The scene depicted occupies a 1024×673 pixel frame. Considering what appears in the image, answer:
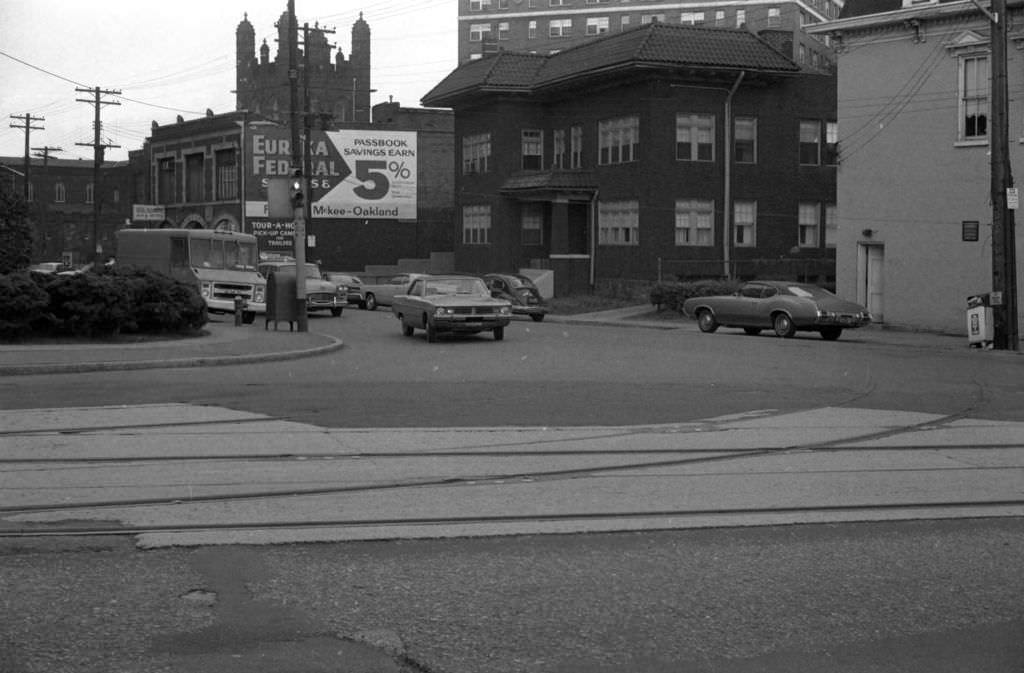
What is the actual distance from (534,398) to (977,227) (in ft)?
62.4

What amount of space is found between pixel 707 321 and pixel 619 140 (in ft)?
50.5

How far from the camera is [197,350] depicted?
22109 mm

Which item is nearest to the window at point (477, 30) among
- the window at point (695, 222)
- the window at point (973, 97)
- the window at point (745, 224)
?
the window at point (745, 224)

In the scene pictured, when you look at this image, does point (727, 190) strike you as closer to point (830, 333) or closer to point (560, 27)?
point (830, 333)

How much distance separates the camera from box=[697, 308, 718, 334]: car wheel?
107 feet

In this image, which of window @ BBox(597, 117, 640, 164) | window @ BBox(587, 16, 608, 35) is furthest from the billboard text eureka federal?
window @ BBox(587, 16, 608, 35)

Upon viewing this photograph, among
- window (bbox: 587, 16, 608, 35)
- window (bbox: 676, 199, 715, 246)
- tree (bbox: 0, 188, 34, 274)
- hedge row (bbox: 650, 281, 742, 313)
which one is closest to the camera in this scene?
tree (bbox: 0, 188, 34, 274)

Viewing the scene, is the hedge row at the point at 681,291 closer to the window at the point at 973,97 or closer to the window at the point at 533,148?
the window at the point at 973,97

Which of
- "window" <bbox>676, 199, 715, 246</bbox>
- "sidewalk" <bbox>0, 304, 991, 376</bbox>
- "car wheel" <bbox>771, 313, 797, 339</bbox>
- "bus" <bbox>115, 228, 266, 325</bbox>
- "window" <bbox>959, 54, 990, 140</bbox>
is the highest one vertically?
"window" <bbox>959, 54, 990, 140</bbox>

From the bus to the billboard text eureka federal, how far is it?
2956cm

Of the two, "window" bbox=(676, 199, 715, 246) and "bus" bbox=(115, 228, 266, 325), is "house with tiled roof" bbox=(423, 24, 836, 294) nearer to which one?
"window" bbox=(676, 199, 715, 246)

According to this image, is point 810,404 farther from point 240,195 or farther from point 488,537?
point 240,195

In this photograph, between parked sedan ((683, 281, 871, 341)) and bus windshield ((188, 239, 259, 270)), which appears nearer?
parked sedan ((683, 281, 871, 341))

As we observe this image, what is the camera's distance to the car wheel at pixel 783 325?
2962 centimetres
